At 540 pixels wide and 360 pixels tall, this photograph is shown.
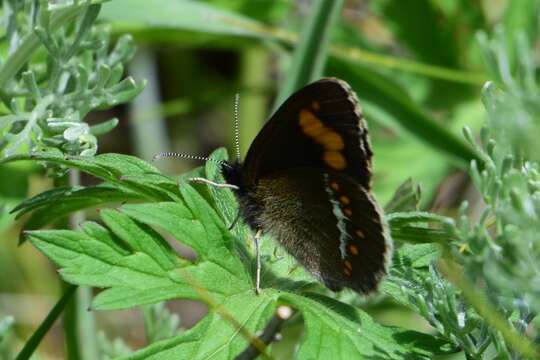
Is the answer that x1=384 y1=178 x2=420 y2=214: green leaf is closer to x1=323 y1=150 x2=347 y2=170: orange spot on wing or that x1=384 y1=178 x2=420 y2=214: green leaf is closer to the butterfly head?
x1=323 y1=150 x2=347 y2=170: orange spot on wing

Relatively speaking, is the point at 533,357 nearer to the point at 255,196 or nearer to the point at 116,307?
the point at 116,307

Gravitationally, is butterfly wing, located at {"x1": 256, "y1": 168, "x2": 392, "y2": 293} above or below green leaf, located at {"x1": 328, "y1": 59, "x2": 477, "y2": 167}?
above

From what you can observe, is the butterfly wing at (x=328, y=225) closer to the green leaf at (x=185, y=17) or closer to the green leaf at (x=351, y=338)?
the green leaf at (x=351, y=338)

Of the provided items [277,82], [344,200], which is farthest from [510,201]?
[277,82]

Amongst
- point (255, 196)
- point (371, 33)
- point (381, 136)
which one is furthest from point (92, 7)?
point (371, 33)

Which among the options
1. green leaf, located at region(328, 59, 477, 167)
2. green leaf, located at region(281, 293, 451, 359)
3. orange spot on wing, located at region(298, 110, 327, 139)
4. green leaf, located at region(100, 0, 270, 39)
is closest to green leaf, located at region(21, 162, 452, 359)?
green leaf, located at region(281, 293, 451, 359)

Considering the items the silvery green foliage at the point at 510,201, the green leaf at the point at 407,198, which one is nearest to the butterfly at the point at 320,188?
the green leaf at the point at 407,198
